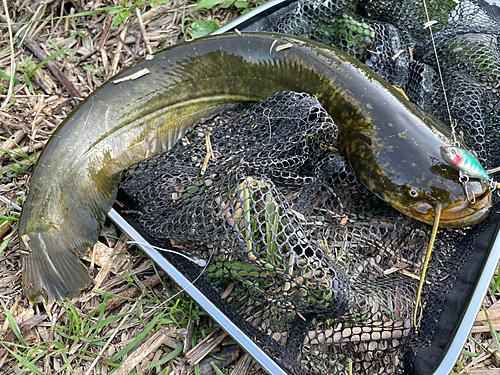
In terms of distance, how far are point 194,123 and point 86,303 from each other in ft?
3.50

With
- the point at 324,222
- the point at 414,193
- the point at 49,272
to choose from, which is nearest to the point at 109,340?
the point at 49,272

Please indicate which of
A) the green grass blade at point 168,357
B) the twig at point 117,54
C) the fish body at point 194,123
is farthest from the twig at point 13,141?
the green grass blade at point 168,357

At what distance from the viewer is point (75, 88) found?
2461mm

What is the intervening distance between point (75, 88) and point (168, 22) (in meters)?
0.80

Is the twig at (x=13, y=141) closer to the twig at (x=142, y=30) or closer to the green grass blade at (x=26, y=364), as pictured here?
the twig at (x=142, y=30)

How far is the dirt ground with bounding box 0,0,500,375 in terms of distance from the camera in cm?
162

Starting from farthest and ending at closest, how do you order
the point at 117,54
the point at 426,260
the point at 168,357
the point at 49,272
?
the point at 117,54 < the point at 49,272 < the point at 168,357 < the point at 426,260

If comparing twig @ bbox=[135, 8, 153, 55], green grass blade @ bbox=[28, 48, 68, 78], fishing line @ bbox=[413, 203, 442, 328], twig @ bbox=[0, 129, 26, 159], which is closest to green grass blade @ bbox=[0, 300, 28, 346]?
twig @ bbox=[0, 129, 26, 159]

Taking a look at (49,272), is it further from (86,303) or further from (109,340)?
(109,340)

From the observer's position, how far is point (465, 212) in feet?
5.32

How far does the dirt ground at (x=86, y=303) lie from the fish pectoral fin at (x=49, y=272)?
2.7 inches

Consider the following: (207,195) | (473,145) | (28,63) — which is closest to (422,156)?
(473,145)

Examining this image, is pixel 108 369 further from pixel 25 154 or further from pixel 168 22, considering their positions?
pixel 168 22

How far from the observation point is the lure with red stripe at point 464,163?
159 cm
